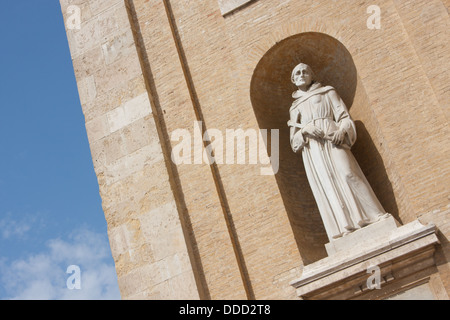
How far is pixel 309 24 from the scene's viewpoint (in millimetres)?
8359

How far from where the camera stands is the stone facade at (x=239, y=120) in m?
7.50

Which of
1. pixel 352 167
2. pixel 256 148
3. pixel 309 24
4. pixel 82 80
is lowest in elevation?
pixel 352 167

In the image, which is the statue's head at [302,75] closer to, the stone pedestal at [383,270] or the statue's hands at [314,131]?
the statue's hands at [314,131]

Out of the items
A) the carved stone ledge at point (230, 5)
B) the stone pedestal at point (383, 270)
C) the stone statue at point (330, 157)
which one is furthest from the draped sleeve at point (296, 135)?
the carved stone ledge at point (230, 5)

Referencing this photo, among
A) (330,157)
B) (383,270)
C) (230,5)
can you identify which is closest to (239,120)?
(330,157)

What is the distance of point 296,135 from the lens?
7980 mm

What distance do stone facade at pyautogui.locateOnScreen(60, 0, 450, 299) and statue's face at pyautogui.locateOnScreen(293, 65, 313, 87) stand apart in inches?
19.0

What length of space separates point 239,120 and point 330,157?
128 centimetres

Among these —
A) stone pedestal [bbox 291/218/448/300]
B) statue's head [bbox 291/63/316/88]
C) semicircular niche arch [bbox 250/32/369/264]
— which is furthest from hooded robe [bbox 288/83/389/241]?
semicircular niche arch [bbox 250/32/369/264]

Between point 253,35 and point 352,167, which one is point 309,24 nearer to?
point 253,35

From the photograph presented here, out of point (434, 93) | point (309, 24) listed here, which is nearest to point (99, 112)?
point (309, 24)

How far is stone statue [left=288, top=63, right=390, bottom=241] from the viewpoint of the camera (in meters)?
7.42
